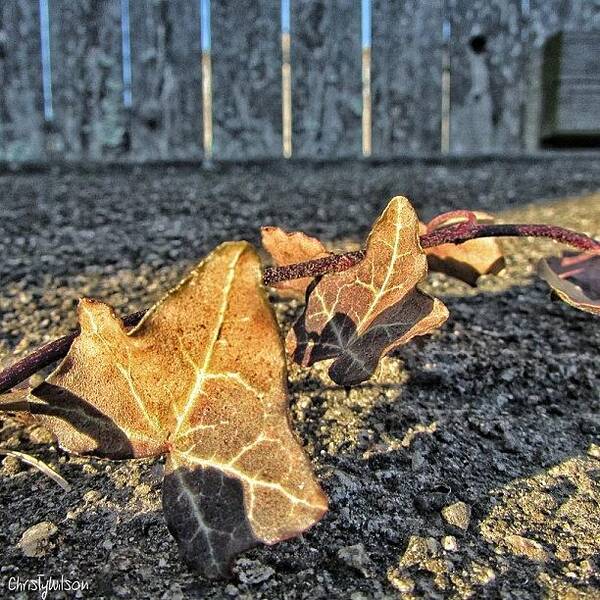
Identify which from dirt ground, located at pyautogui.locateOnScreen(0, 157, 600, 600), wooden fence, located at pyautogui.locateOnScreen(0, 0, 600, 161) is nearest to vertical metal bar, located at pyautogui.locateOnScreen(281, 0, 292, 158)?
wooden fence, located at pyautogui.locateOnScreen(0, 0, 600, 161)

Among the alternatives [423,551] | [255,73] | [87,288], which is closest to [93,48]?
[255,73]

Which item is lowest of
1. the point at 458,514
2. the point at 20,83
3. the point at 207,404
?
the point at 458,514

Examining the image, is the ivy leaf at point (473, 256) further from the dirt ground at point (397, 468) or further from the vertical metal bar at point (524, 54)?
the vertical metal bar at point (524, 54)

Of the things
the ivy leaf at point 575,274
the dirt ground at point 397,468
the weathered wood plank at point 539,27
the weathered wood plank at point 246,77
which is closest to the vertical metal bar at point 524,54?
the weathered wood plank at point 539,27

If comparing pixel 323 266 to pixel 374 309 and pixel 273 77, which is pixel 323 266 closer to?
pixel 374 309

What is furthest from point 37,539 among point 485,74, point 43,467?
point 485,74

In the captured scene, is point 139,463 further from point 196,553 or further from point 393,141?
point 393,141
